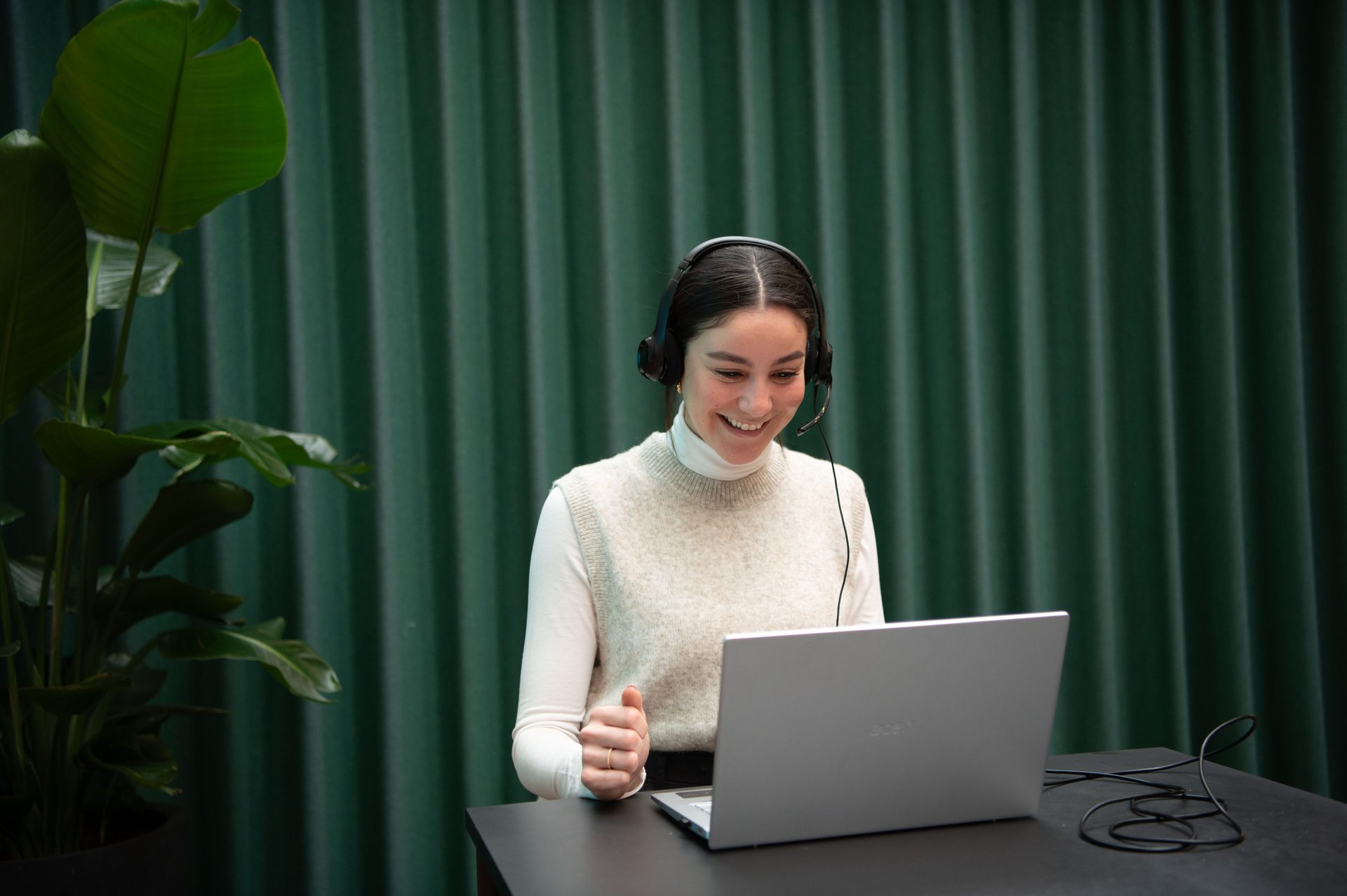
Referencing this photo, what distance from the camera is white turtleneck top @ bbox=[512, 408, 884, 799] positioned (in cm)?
119

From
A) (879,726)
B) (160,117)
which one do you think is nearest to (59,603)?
(160,117)

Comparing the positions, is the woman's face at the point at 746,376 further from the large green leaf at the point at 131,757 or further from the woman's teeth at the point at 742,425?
the large green leaf at the point at 131,757

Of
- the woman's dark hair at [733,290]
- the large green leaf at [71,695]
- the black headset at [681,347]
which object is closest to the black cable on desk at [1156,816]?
the black headset at [681,347]

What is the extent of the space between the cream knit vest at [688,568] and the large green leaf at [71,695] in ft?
2.13

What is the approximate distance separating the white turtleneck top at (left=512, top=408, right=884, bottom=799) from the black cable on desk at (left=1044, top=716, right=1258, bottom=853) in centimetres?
40

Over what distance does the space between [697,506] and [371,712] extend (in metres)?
0.96

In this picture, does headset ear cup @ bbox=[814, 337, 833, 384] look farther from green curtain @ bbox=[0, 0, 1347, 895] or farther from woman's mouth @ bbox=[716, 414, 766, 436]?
green curtain @ bbox=[0, 0, 1347, 895]

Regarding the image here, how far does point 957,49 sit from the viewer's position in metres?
2.32

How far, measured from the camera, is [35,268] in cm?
143

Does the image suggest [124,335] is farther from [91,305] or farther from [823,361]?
[823,361]

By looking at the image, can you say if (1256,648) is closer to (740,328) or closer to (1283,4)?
(1283,4)

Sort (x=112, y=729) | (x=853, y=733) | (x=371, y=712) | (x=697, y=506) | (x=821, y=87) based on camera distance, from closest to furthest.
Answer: (x=853, y=733), (x=697, y=506), (x=112, y=729), (x=371, y=712), (x=821, y=87)

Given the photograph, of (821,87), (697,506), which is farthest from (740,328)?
(821,87)

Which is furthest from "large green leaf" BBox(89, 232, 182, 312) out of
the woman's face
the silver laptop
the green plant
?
the silver laptop
